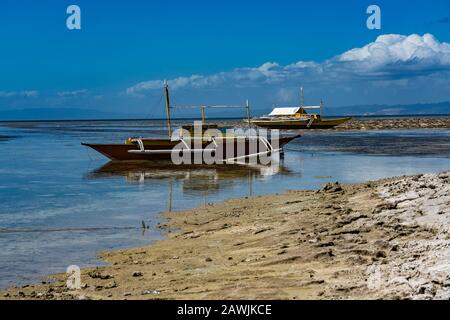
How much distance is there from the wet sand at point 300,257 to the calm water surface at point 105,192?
4.23 ft

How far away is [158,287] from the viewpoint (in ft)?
28.7

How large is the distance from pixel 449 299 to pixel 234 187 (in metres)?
16.8

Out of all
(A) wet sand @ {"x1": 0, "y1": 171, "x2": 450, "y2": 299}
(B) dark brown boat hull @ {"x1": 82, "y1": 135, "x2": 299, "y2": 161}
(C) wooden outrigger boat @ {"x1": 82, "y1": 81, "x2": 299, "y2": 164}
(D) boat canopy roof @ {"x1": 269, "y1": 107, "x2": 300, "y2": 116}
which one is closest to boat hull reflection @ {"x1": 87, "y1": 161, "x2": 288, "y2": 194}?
(B) dark brown boat hull @ {"x1": 82, "y1": 135, "x2": 299, "y2": 161}

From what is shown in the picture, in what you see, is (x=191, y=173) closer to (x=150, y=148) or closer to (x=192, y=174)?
(x=192, y=174)

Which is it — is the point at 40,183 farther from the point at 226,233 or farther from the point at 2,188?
the point at 226,233

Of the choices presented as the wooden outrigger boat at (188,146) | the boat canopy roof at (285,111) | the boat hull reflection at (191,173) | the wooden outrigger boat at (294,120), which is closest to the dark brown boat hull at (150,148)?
the wooden outrigger boat at (188,146)

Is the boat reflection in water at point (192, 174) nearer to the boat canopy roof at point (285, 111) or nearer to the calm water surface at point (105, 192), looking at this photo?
the calm water surface at point (105, 192)

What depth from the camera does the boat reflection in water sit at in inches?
938

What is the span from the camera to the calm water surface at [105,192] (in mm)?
12625

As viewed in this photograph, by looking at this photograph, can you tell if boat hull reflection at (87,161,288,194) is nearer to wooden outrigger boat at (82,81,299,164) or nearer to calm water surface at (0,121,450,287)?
calm water surface at (0,121,450,287)

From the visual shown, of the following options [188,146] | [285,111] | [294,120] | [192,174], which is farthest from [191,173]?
[285,111]

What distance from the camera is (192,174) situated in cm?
2933

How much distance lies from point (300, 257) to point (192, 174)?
19962 millimetres

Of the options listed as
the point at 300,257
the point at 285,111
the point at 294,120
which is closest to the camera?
the point at 300,257
